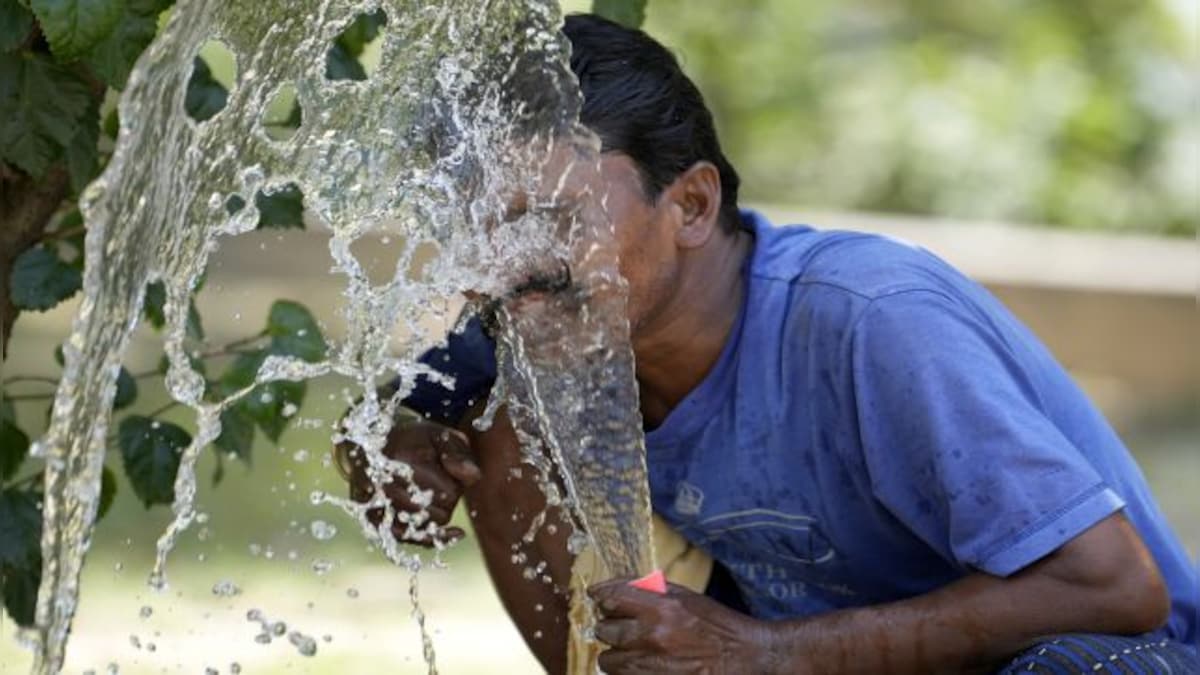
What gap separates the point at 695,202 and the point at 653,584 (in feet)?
1.53

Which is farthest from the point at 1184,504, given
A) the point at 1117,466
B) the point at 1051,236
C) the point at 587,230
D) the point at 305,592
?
the point at 587,230

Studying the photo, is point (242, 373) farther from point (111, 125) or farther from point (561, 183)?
point (561, 183)

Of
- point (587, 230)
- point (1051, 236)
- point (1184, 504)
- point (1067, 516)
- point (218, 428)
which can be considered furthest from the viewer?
point (1051, 236)

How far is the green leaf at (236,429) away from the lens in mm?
3020

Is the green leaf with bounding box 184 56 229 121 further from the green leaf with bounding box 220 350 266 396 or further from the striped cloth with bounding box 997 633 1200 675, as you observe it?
the striped cloth with bounding box 997 633 1200 675

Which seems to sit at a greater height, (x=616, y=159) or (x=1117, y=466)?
(x=616, y=159)

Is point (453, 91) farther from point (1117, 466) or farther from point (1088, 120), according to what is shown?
point (1088, 120)

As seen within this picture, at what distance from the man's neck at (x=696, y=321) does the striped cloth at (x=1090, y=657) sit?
0.56 meters

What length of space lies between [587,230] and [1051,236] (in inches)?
207

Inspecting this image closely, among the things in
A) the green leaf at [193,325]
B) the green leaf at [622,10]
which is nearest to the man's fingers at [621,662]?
the green leaf at [193,325]

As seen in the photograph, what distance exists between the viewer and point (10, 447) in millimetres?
3006

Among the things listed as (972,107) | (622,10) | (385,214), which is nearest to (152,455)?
(385,214)

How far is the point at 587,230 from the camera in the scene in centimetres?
265

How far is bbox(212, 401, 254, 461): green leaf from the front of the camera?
3.02m
